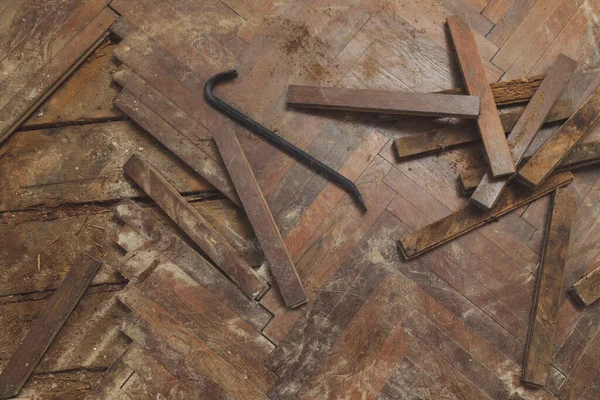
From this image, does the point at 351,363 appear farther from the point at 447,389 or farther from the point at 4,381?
the point at 4,381

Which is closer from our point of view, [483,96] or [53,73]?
[483,96]

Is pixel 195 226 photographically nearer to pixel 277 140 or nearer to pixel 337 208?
pixel 277 140

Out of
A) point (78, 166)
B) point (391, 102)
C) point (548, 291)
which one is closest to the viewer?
point (548, 291)

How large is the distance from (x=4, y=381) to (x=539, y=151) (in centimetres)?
304

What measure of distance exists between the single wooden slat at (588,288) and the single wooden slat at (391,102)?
1.03 meters

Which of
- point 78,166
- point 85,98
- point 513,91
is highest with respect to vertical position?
point 513,91

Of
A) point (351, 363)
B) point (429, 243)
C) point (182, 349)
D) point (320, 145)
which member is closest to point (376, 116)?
point (320, 145)

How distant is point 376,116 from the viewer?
2703mm

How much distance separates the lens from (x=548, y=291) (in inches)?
98.2

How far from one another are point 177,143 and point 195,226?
0.49m

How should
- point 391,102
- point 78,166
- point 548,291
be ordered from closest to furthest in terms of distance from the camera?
point 548,291, point 391,102, point 78,166

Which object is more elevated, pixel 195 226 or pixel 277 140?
pixel 277 140

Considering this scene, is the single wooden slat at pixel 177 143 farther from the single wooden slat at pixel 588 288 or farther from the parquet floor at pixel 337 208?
the single wooden slat at pixel 588 288

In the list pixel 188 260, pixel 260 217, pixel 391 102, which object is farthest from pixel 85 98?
pixel 391 102
